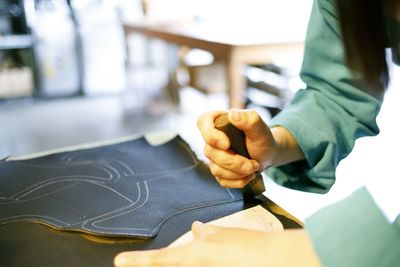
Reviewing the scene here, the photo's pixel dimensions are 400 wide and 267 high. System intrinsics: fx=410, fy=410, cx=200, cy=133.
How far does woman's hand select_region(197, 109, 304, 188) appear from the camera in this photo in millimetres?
481

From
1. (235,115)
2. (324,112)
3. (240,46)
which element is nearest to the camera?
(235,115)

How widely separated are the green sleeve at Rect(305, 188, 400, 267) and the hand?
0.05 feet

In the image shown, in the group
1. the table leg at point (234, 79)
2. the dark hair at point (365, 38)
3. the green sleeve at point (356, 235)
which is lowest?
the table leg at point (234, 79)

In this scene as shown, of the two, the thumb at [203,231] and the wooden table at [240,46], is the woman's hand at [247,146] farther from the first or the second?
the wooden table at [240,46]

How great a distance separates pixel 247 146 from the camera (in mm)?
511

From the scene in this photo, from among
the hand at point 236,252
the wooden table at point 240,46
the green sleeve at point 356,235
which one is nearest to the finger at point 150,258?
the hand at point 236,252

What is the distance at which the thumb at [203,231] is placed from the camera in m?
0.39

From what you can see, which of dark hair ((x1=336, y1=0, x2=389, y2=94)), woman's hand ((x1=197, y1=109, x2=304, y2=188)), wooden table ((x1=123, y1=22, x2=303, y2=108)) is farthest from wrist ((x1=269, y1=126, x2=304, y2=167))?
wooden table ((x1=123, y1=22, x2=303, y2=108))

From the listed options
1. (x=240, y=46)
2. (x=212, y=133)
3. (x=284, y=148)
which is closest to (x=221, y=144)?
(x=212, y=133)

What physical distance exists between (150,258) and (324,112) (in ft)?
1.13

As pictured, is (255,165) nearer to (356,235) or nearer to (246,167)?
(246,167)

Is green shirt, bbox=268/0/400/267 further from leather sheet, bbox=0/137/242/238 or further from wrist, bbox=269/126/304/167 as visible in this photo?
leather sheet, bbox=0/137/242/238

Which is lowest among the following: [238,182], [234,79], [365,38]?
[234,79]

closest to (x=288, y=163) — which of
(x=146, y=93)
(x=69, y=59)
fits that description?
(x=146, y=93)
